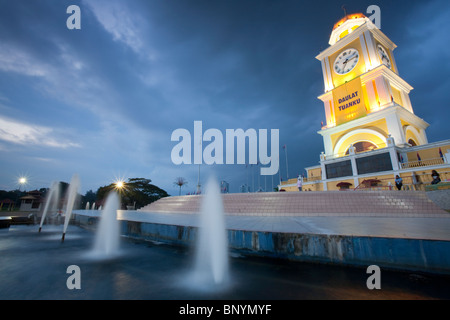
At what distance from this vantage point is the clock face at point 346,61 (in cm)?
2847

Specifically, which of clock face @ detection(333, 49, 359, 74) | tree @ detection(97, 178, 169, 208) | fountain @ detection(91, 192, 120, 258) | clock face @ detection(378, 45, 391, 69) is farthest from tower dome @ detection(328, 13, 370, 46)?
tree @ detection(97, 178, 169, 208)

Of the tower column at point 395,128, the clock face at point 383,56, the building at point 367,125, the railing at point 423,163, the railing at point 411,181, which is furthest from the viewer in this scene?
the clock face at point 383,56

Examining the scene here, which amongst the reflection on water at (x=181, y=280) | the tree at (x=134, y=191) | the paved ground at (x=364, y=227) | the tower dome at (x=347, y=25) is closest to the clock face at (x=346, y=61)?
the tower dome at (x=347, y=25)

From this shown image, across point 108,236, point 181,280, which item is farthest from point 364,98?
point 108,236

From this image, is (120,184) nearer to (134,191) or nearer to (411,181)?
(134,191)

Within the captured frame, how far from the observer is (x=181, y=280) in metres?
3.16

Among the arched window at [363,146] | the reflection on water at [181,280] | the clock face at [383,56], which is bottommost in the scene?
the reflection on water at [181,280]

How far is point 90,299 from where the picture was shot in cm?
249

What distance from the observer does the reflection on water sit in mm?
2611

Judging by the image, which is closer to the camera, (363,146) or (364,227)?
(364,227)

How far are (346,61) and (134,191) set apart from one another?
4372 cm

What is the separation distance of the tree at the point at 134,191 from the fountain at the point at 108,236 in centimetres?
2929

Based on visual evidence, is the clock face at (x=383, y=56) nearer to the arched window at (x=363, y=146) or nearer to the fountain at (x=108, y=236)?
the arched window at (x=363, y=146)

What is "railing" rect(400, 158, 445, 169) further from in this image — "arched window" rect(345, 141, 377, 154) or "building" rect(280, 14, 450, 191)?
"arched window" rect(345, 141, 377, 154)
